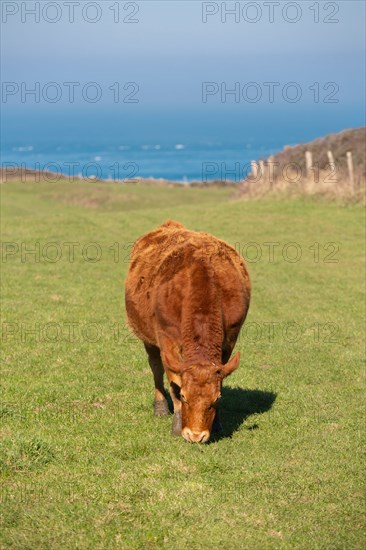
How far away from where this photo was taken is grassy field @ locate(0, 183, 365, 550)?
26.4ft

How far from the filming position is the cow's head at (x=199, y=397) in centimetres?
974

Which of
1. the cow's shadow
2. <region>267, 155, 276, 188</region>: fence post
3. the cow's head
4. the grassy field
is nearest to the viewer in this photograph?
the grassy field

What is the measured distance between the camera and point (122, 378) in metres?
13.8

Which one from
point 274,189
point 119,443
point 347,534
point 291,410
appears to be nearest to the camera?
point 347,534

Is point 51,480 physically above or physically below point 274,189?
below

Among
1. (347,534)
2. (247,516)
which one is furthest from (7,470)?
(347,534)

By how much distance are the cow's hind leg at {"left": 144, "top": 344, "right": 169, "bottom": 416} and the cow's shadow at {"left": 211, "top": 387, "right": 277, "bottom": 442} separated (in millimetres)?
810

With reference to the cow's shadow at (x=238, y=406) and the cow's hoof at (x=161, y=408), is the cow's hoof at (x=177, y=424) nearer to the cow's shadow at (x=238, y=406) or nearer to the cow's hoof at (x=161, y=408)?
the cow's shadow at (x=238, y=406)

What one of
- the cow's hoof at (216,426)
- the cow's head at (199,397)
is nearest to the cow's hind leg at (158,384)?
the cow's hoof at (216,426)

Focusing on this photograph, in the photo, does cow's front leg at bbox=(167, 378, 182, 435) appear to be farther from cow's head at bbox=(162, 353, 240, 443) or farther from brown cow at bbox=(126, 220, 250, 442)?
cow's head at bbox=(162, 353, 240, 443)

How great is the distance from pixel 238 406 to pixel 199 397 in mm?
2828

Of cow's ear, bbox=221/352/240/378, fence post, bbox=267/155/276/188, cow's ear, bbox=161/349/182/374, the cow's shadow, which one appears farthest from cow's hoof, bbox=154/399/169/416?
fence post, bbox=267/155/276/188

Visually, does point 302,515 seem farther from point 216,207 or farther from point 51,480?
point 216,207

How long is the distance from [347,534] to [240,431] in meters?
3.27
